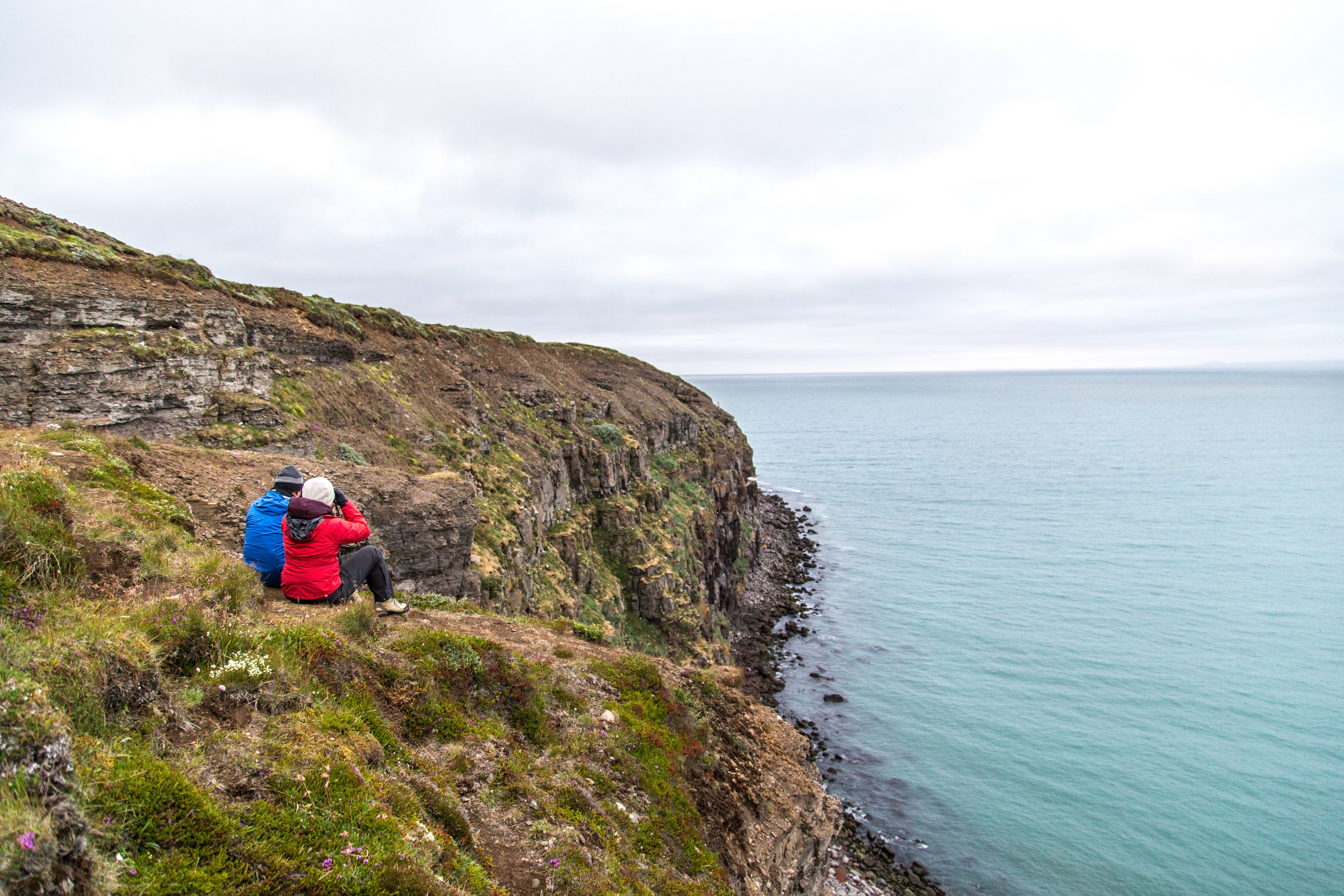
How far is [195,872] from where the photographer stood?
476 centimetres

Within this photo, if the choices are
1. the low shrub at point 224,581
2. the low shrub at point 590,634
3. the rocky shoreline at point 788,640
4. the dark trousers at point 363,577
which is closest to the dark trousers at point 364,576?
the dark trousers at point 363,577

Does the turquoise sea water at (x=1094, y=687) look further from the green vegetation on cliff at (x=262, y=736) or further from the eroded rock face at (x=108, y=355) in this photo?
the eroded rock face at (x=108, y=355)

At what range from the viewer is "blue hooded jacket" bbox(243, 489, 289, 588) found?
35.0ft

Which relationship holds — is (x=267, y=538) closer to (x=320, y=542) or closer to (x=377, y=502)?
(x=320, y=542)

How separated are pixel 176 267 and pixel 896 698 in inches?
1878

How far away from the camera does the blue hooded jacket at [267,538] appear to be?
1068cm

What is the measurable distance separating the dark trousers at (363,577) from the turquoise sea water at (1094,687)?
3117 cm

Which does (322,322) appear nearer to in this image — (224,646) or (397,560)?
(397,560)

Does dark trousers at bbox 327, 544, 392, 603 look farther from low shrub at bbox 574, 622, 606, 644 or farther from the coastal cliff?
low shrub at bbox 574, 622, 606, 644

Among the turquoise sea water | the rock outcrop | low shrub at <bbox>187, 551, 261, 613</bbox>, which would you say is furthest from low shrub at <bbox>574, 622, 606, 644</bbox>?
the turquoise sea water

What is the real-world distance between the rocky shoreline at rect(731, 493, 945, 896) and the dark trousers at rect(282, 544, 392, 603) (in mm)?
12037

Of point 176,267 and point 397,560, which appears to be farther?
point 176,267

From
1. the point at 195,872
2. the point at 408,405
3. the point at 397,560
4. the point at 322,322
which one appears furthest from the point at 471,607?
the point at 322,322

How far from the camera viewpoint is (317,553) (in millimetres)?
10469
